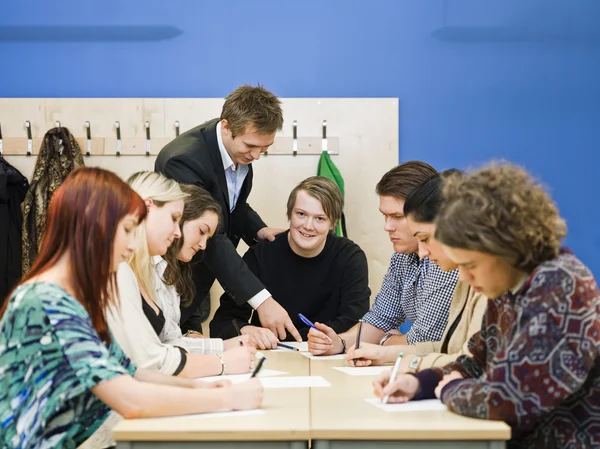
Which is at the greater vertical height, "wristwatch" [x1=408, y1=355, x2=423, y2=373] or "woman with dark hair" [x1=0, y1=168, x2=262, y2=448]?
"woman with dark hair" [x1=0, y1=168, x2=262, y2=448]

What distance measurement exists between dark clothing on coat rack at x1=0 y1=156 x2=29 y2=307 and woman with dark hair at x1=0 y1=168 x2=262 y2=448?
98.3 inches

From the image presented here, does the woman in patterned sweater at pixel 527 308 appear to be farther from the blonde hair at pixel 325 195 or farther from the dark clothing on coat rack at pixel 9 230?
the dark clothing on coat rack at pixel 9 230

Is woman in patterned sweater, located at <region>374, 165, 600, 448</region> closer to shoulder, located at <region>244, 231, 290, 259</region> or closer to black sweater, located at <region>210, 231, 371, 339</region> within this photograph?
black sweater, located at <region>210, 231, 371, 339</region>

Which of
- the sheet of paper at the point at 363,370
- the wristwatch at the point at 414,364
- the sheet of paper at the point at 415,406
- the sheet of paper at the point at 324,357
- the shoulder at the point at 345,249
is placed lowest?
the sheet of paper at the point at 324,357

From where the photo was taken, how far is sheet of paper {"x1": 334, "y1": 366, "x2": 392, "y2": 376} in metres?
2.34

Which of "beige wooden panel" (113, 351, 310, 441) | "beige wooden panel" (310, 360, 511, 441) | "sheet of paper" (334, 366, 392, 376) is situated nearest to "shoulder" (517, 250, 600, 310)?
"beige wooden panel" (310, 360, 511, 441)

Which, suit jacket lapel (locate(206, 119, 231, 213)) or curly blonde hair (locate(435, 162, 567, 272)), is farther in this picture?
suit jacket lapel (locate(206, 119, 231, 213))

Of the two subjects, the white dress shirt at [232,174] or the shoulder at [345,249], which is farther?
the shoulder at [345,249]

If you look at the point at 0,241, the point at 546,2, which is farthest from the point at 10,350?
the point at 546,2

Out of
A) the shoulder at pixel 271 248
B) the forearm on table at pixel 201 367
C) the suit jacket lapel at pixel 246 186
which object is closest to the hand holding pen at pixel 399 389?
the forearm on table at pixel 201 367

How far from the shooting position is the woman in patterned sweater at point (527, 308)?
155 centimetres

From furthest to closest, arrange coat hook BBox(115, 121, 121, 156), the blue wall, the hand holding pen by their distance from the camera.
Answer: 1. the blue wall
2. coat hook BBox(115, 121, 121, 156)
3. the hand holding pen

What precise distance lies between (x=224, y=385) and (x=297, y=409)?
0.22m

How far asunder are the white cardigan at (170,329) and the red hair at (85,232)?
0.97 meters
